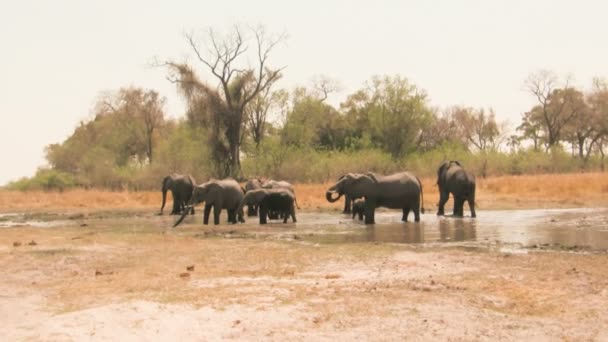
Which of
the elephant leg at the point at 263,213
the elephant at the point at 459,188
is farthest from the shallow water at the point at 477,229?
the elephant at the point at 459,188

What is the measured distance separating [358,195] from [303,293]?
1357 cm

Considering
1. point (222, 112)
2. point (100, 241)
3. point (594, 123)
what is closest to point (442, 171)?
point (100, 241)

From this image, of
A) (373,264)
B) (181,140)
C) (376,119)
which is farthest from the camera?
(376,119)

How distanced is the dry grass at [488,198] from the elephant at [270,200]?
7400 millimetres

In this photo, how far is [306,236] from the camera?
1928cm

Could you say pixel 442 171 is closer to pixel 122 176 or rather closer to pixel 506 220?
pixel 506 220

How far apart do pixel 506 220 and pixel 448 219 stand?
Answer: 6.20 feet

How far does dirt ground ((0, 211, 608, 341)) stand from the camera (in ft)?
26.7

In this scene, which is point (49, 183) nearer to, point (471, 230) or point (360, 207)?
point (360, 207)

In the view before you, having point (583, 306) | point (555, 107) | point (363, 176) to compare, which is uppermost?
point (555, 107)

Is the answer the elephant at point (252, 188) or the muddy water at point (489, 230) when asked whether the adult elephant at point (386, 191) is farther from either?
the elephant at point (252, 188)

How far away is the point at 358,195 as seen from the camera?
23594 millimetres

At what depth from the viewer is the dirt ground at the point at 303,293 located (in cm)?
812

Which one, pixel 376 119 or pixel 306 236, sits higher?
pixel 376 119
